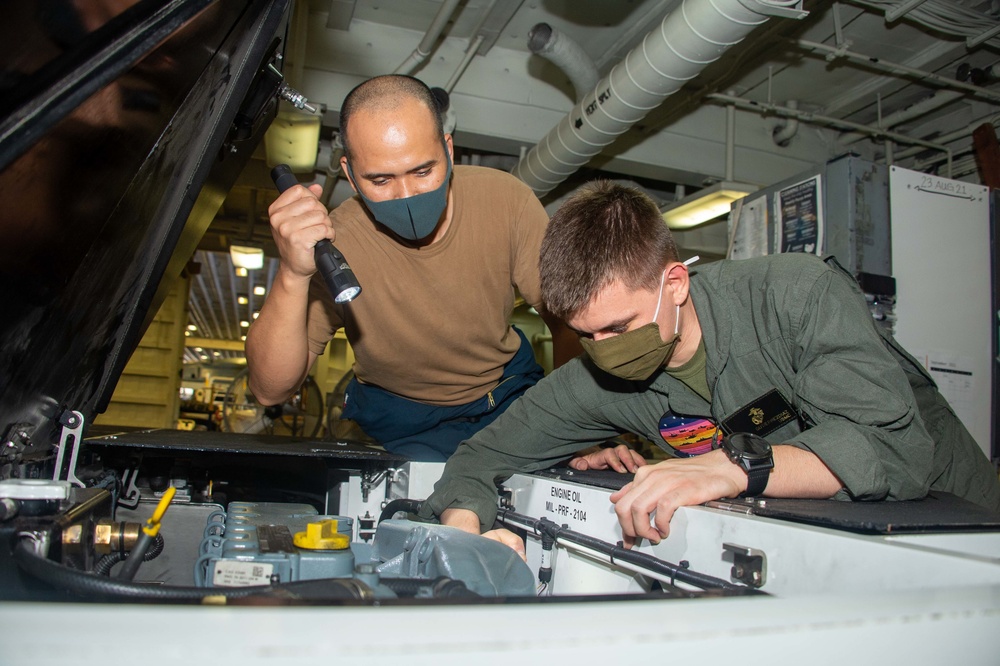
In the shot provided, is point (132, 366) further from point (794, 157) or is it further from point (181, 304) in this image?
point (794, 157)

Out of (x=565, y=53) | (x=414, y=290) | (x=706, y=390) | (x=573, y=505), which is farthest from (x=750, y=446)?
(x=565, y=53)

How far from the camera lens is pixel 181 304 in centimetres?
682

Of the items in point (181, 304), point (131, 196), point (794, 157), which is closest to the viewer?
point (131, 196)

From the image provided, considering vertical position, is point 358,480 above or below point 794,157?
below

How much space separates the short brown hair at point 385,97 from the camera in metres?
1.65

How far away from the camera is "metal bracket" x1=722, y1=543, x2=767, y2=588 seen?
29.0 inches

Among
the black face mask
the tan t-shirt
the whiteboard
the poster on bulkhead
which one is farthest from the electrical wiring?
the black face mask

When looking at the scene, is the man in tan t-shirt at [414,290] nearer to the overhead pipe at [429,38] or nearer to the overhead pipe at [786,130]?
the overhead pipe at [429,38]

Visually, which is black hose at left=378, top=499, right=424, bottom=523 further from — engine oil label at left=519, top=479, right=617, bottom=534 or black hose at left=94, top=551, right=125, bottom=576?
black hose at left=94, top=551, right=125, bottom=576

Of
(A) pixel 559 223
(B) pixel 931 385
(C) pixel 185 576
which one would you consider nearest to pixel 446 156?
(A) pixel 559 223

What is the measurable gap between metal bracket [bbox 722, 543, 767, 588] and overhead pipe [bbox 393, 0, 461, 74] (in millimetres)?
3030

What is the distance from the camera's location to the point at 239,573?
73cm

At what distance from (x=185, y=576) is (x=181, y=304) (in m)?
6.31

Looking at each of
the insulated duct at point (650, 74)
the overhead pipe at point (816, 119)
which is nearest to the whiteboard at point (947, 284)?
the insulated duct at point (650, 74)
